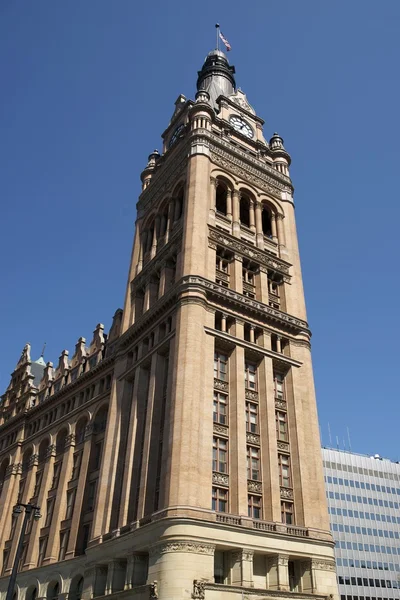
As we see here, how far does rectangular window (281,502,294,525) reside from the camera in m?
45.2

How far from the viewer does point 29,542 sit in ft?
202

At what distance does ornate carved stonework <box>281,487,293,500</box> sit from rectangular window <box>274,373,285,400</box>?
872cm

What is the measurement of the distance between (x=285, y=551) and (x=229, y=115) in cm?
5742

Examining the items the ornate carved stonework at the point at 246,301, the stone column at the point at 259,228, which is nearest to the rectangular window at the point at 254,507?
the ornate carved stonework at the point at 246,301

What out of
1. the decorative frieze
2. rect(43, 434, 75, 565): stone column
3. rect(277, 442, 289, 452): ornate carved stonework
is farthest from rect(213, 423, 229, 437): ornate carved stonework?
rect(43, 434, 75, 565): stone column

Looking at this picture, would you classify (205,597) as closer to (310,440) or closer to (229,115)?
(310,440)

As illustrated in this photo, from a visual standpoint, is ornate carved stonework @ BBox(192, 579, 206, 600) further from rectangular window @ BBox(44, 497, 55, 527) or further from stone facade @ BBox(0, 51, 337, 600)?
rectangular window @ BBox(44, 497, 55, 527)

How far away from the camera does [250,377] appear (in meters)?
51.9

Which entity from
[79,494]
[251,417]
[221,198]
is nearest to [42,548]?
[79,494]

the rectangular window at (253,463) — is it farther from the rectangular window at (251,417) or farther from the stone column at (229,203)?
the stone column at (229,203)

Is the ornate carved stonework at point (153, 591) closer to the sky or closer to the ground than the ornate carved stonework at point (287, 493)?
closer to the ground

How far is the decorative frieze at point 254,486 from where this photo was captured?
1765 inches

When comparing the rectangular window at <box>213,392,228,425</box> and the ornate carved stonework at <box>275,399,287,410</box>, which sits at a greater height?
the ornate carved stonework at <box>275,399,287,410</box>

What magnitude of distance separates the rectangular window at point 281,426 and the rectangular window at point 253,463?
332cm
